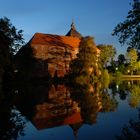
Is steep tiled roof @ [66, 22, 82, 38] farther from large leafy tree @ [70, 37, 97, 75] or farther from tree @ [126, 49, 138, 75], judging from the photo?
large leafy tree @ [70, 37, 97, 75]

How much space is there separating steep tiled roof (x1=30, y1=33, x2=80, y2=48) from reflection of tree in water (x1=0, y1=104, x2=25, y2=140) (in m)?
Answer: 60.6

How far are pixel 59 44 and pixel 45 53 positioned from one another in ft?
20.8

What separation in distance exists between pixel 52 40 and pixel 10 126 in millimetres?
69618

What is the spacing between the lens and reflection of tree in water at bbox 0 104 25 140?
14294mm

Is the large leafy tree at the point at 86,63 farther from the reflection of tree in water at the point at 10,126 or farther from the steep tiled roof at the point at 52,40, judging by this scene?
the reflection of tree in water at the point at 10,126

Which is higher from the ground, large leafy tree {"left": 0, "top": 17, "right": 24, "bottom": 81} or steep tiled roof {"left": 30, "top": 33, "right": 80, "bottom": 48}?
steep tiled roof {"left": 30, "top": 33, "right": 80, "bottom": 48}

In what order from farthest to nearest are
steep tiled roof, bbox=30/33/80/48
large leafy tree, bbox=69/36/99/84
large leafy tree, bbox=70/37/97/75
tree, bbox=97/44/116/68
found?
tree, bbox=97/44/116/68 < steep tiled roof, bbox=30/33/80/48 < large leafy tree, bbox=70/37/97/75 < large leafy tree, bbox=69/36/99/84

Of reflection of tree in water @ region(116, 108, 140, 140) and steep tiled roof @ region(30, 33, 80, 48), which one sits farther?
steep tiled roof @ region(30, 33, 80, 48)

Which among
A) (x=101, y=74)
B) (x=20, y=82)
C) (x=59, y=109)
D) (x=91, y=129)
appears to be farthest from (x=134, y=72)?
(x=91, y=129)

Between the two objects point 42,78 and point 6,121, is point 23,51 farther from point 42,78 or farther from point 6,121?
point 6,121

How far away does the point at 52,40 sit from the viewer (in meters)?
85.5

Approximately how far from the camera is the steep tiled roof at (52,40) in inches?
3218

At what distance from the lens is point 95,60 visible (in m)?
62.8

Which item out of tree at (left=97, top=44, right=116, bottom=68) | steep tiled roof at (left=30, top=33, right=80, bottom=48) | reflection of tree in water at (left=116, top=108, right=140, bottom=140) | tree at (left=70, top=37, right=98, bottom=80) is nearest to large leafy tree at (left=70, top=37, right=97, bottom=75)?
tree at (left=70, top=37, right=98, bottom=80)
